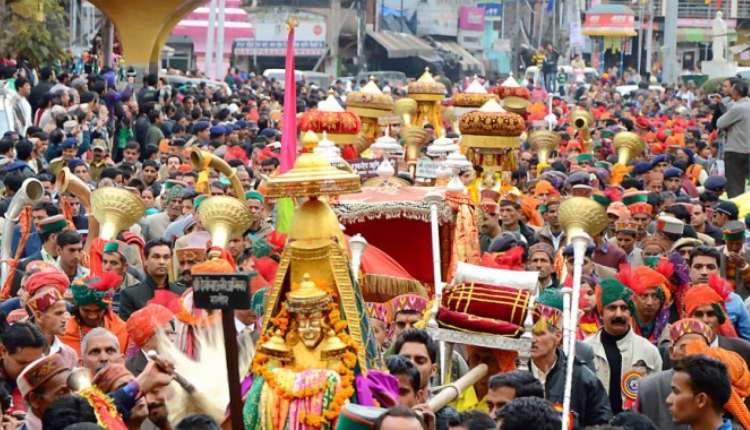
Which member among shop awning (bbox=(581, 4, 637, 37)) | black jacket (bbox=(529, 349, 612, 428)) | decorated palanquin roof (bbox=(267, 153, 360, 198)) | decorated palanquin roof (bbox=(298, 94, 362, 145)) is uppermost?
shop awning (bbox=(581, 4, 637, 37))

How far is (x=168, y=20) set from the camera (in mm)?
28891

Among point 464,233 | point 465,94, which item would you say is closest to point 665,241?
point 464,233

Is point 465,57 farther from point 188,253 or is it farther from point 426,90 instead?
point 188,253

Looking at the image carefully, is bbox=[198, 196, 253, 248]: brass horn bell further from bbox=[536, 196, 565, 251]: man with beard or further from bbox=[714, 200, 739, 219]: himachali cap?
bbox=[714, 200, 739, 219]: himachali cap

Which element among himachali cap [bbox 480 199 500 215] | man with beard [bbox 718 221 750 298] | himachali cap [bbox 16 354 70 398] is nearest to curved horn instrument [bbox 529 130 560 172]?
himachali cap [bbox 480 199 500 215]

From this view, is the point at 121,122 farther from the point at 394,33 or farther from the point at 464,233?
the point at 394,33

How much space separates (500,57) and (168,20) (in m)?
41.8

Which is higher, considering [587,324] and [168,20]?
[168,20]

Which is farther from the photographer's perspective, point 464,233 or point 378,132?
point 378,132

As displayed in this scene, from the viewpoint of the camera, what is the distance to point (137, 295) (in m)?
10.1

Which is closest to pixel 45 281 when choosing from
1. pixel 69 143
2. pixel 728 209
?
pixel 728 209

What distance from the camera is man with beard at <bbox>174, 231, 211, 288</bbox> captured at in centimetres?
1036

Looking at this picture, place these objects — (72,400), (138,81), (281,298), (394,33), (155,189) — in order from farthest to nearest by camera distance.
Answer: (394,33) < (138,81) < (155,189) < (281,298) < (72,400)

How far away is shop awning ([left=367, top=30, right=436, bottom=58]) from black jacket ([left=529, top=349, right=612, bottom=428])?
54.9 metres
